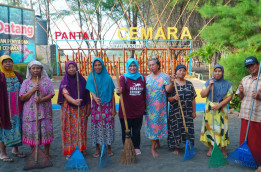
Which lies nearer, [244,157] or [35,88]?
[244,157]

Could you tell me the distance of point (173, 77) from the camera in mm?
3104

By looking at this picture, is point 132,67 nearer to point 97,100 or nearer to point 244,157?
point 97,100

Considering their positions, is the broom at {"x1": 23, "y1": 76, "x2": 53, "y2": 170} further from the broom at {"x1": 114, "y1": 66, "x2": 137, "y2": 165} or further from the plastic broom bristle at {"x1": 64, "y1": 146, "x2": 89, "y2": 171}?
the broom at {"x1": 114, "y1": 66, "x2": 137, "y2": 165}

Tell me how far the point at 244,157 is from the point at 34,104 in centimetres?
286

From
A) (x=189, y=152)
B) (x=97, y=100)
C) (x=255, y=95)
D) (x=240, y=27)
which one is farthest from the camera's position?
(x=240, y=27)

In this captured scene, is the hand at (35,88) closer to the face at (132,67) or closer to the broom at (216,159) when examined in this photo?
the face at (132,67)

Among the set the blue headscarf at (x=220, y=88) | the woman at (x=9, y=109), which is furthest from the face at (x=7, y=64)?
the blue headscarf at (x=220, y=88)

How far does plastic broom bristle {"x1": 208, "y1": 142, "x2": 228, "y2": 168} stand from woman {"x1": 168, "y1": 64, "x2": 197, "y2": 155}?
0.41 meters

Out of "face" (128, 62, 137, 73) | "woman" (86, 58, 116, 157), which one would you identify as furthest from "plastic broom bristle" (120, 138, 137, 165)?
"face" (128, 62, 137, 73)

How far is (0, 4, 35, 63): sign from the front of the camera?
7.16m

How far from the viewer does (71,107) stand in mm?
3104

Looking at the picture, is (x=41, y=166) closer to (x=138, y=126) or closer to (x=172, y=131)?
(x=138, y=126)

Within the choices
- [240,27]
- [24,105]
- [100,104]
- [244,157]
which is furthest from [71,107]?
[240,27]

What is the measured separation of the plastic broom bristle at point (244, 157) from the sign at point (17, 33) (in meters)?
7.29
